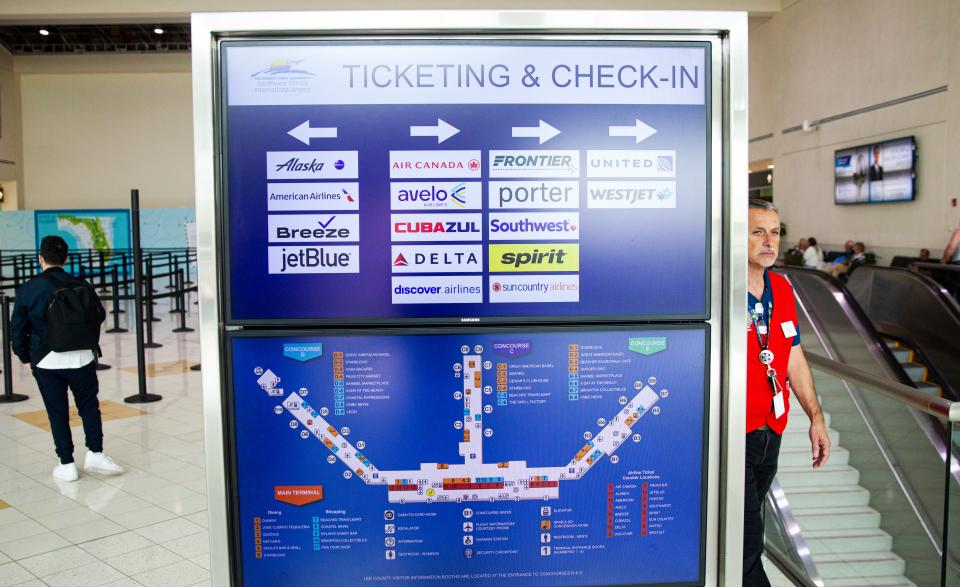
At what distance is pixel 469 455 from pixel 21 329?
188 inches

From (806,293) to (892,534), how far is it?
3.78 meters

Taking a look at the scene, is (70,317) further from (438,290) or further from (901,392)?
(901,392)

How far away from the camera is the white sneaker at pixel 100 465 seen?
603cm

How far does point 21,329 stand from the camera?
5.68 m

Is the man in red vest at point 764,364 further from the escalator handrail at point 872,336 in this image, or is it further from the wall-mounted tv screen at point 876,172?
the wall-mounted tv screen at point 876,172

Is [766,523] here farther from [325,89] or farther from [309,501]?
[325,89]

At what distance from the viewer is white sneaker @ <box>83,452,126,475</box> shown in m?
6.03

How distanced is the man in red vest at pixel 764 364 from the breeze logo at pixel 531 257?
1.20 m

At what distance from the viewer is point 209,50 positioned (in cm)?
206

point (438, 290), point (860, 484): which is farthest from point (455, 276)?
point (860, 484)

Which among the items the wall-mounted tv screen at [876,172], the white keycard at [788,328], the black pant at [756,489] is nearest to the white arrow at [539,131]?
the white keycard at [788,328]

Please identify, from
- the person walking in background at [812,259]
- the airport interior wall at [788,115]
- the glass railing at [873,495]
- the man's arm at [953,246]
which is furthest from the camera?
the person walking in background at [812,259]

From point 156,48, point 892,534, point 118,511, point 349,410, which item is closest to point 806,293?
point 892,534

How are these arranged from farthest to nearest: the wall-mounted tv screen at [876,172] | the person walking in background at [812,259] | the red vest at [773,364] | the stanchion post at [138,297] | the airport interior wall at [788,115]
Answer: the person walking in background at [812,259] < the wall-mounted tv screen at [876,172] < the airport interior wall at [788,115] < the stanchion post at [138,297] < the red vest at [773,364]
